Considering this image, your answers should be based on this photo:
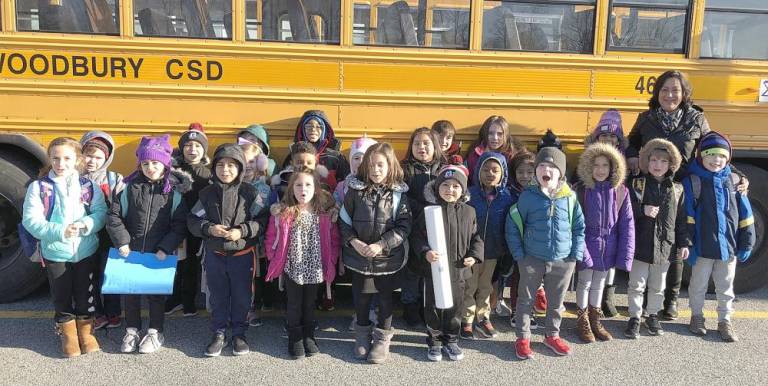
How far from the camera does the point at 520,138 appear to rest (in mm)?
3855

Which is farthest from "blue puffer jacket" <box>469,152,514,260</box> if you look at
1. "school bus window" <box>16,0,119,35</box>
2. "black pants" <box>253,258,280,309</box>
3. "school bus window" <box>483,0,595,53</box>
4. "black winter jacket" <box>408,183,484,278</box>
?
"school bus window" <box>16,0,119,35</box>

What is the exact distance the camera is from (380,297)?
3121mm

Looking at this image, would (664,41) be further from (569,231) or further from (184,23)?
(184,23)

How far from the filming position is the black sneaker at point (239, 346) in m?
3.12

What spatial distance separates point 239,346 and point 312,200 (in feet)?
3.00

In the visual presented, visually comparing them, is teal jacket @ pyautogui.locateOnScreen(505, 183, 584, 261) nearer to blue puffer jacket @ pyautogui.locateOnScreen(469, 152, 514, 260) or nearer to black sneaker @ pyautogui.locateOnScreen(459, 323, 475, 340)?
blue puffer jacket @ pyautogui.locateOnScreen(469, 152, 514, 260)

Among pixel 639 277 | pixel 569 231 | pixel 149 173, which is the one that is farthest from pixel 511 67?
pixel 149 173

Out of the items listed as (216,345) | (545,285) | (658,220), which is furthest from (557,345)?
(216,345)

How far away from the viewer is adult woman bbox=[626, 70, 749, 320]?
3.59 meters

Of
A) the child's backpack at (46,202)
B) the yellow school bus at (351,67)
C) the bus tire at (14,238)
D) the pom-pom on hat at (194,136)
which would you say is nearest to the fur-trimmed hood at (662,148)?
the yellow school bus at (351,67)

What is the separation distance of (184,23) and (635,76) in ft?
9.98

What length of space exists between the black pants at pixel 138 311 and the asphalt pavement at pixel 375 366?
0.15 metres

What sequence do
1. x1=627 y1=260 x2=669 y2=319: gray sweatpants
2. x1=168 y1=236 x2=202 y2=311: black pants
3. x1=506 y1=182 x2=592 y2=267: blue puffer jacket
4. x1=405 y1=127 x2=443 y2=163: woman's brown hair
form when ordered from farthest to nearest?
1. x1=168 y1=236 x2=202 y2=311: black pants
2. x1=627 y1=260 x2=669 y2=319: gray sweatpants
3. x1=405 y1=127 x2=443 y2=163: woman's brown hair
4. x1=506 y1=182 x2=592 y2=267: blue puffer jacket

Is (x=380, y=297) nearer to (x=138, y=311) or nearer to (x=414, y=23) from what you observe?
(x=138, y=311)
